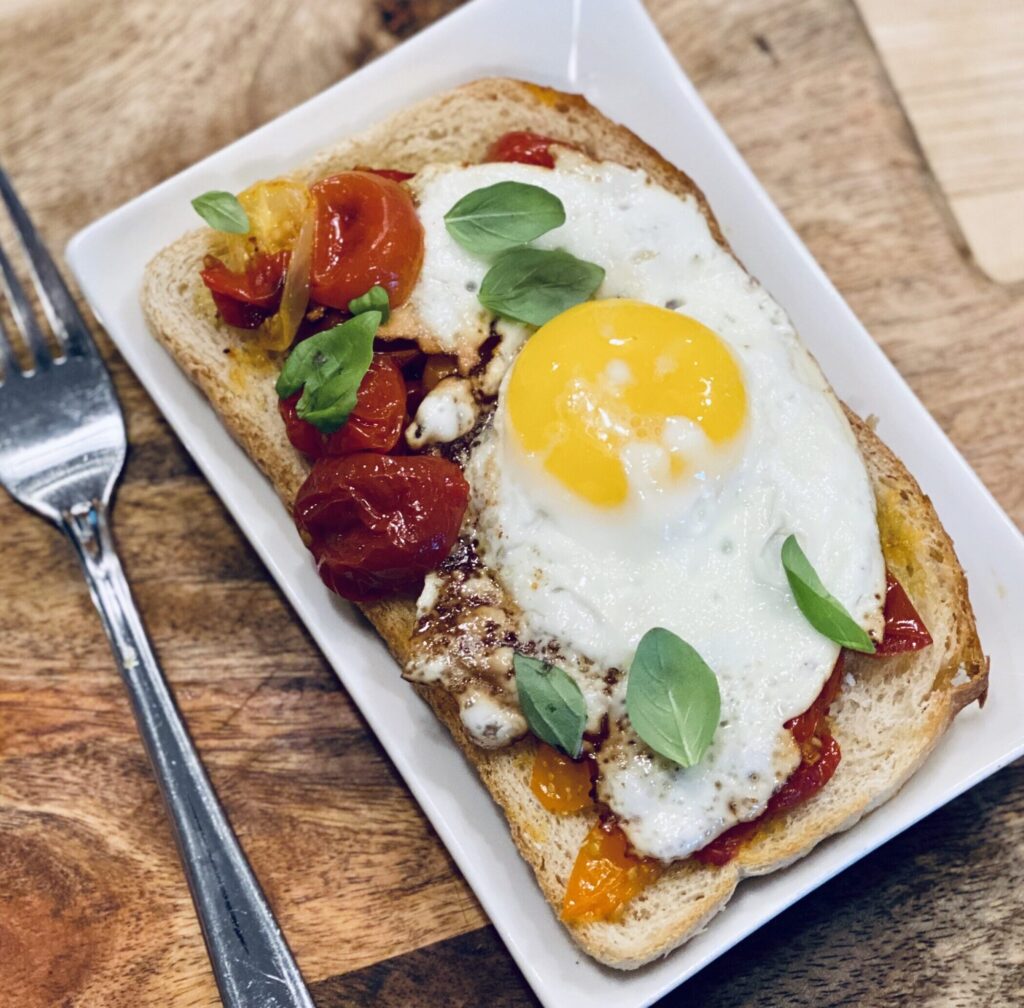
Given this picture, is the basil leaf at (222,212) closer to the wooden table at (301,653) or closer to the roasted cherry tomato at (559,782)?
the wooden table at (301,653)

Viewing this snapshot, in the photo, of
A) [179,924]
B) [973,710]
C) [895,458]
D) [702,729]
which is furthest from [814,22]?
[179,924]

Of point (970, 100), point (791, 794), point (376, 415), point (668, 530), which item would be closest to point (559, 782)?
point (791, 794)

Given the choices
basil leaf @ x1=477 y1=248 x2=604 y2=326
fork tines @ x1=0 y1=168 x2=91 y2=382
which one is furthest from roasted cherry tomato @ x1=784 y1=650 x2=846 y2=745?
fork tines @ x1=0 y1=168 x2=91 y2=382

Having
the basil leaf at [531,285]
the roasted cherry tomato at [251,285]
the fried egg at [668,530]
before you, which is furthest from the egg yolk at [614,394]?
the roasted cherry tomato at [251,285]

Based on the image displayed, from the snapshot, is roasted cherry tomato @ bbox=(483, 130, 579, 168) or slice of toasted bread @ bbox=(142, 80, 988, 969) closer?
slice of toasted bread @ bbox=(142, 80, 988, 969)

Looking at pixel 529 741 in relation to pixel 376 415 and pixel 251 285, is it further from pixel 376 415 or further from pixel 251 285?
pixel 251 285

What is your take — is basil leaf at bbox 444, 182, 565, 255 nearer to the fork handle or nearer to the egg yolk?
the egg yolk
